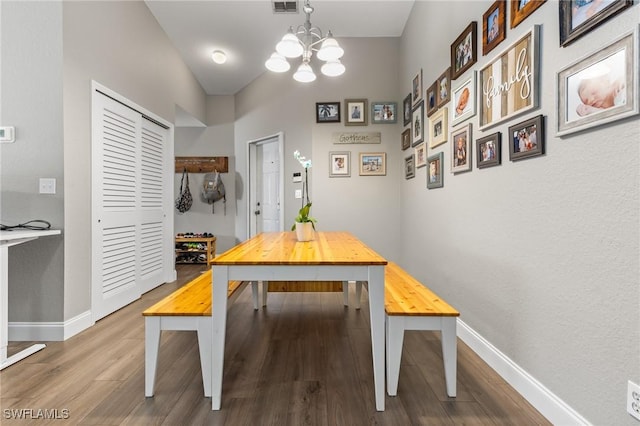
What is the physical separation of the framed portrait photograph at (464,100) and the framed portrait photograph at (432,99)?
1.17 ft

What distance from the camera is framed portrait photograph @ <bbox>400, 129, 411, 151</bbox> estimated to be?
3.57 m

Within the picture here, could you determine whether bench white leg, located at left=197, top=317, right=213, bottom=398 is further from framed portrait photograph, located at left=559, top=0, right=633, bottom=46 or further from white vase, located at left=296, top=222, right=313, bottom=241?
framed portrait photograph, located at left=559, top=0, right=633, bottom=46

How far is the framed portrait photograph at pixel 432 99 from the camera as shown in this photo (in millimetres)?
2718

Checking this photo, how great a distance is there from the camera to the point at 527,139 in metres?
1.50

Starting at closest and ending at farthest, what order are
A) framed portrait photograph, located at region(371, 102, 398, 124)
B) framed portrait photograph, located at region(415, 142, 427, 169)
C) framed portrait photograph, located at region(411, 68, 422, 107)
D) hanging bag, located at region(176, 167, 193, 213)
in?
framed portrait photograph, located at region(415, 142, 427, 169)
framed portrait photograph, located at region(411, 68, 422, 107)
framed portrait photograph, located at region(371, 102, 398, 124)
hanging bag, located at region(176, 167, 193, 213)

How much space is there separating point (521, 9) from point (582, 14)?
0.45m

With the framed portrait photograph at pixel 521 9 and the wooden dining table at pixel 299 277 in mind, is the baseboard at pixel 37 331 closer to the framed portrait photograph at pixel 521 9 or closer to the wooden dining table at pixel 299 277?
the wooden dining table at pixel 299 277

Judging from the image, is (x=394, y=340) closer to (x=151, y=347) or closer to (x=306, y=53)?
(x=151, y=347)

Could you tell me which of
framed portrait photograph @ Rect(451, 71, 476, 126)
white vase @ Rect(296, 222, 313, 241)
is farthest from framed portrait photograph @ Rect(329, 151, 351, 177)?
white vase @ Rect(296, 222, 313, 241)

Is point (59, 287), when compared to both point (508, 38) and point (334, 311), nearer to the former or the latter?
point (334, 311)

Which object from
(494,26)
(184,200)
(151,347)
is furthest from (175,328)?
(184,200)

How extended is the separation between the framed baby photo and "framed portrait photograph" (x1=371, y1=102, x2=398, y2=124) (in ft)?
8.92

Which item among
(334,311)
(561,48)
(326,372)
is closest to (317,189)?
(334,311)

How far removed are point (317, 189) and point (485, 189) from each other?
2397 mm
